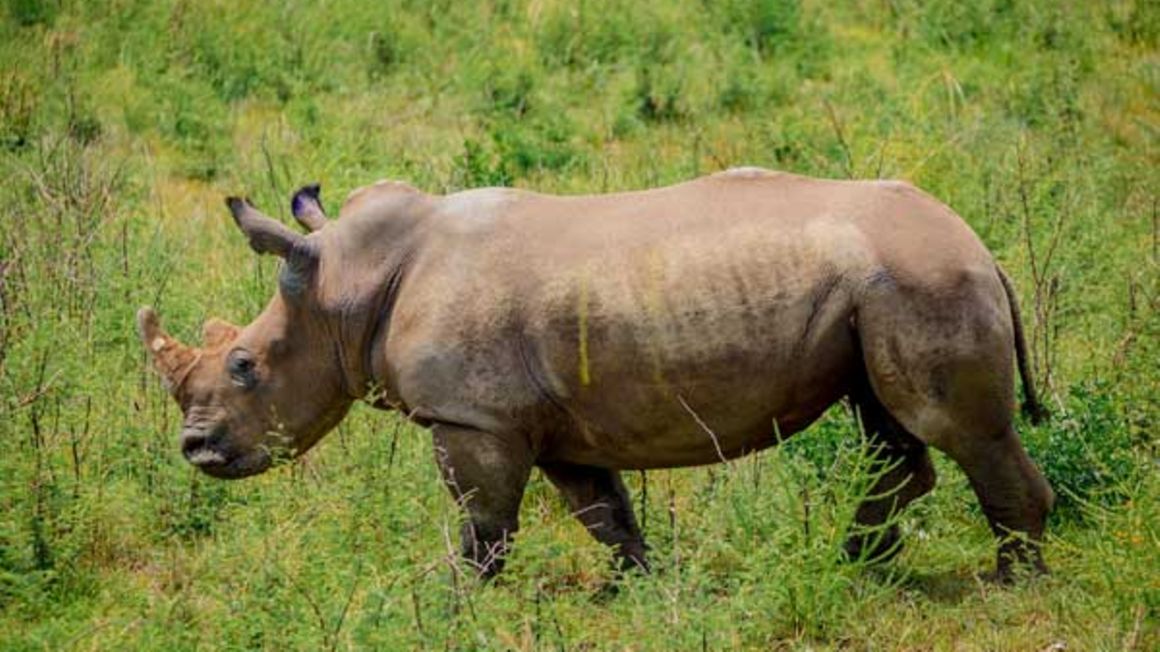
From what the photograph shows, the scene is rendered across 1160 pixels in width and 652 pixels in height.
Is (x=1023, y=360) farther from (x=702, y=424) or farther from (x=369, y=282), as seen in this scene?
(x=369, y=282)

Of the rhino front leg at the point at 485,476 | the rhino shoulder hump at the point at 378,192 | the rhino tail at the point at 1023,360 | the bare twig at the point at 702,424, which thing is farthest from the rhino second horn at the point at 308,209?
the rhino tail at the point at 1023,360

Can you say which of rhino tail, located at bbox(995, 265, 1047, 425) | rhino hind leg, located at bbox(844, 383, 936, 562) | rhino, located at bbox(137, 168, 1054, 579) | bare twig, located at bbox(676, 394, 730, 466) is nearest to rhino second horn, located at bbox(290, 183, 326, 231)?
rhino, located at bbox(137, 168, 1054, 579)

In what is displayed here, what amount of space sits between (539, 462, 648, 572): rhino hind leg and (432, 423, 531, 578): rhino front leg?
0.45m

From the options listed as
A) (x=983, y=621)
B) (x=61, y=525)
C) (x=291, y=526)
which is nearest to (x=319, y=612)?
(x=291, y=526)

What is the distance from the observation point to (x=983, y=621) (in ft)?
24.1

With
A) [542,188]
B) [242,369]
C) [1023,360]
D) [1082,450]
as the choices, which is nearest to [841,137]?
[542,188]

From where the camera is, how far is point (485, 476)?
7.64 metres

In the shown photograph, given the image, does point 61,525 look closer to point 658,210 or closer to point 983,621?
point 658,210

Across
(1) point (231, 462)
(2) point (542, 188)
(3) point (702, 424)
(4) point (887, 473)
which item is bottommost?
(2) point (542, 188)

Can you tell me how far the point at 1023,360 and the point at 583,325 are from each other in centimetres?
160

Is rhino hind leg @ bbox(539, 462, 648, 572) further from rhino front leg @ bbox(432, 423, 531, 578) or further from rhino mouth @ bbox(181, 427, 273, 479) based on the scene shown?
rhino mouth @ bbox(181, 427, 273, 479)

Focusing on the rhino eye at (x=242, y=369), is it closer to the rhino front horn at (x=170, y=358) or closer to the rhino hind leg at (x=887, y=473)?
the rhino front horn at (x=170, y=358)

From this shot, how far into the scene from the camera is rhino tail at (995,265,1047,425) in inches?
299

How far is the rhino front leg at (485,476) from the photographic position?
7629 millimetres
